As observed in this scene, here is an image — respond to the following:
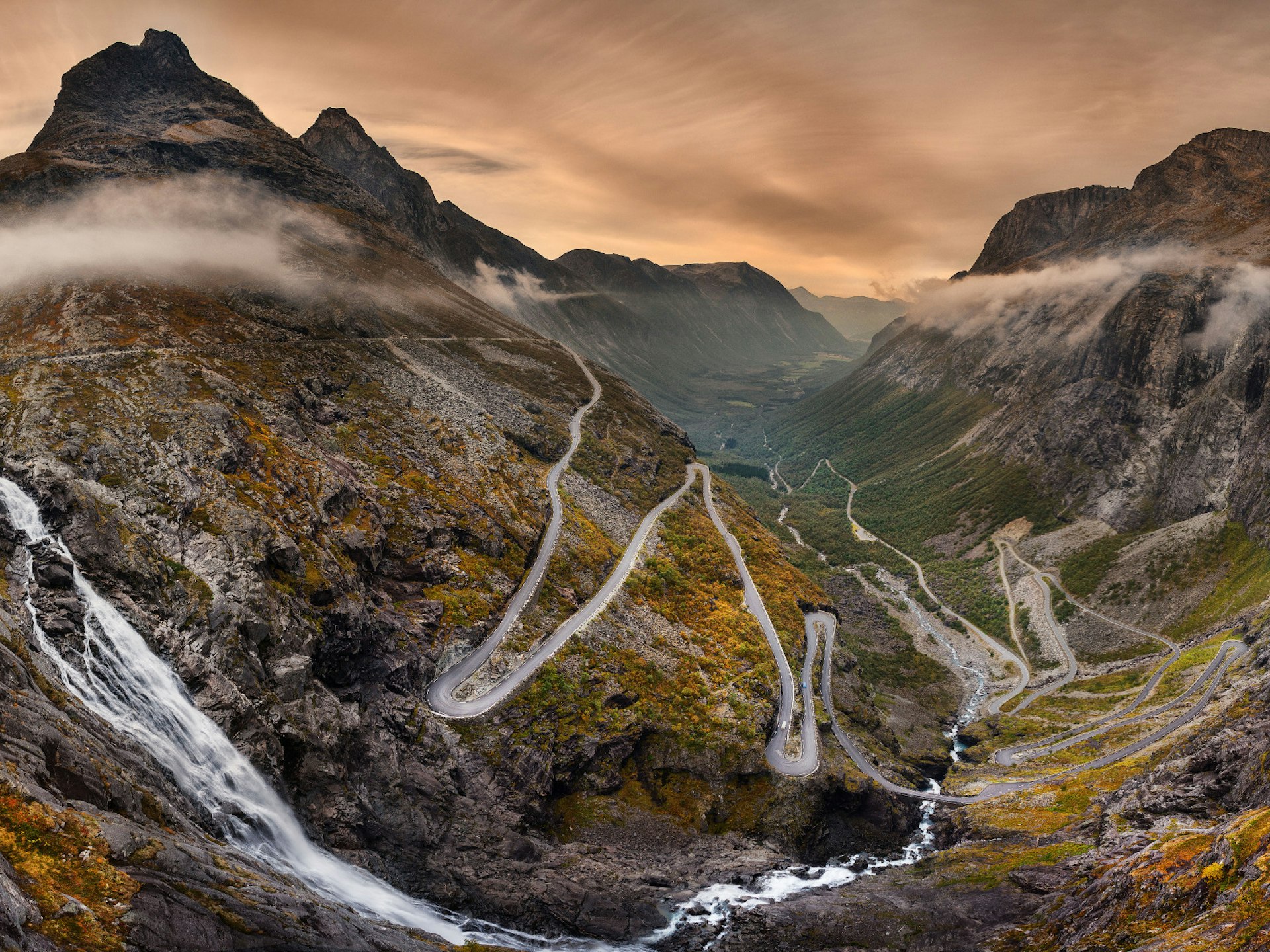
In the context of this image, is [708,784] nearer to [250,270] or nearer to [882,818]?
[882,818]

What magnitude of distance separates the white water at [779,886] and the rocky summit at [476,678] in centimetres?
42

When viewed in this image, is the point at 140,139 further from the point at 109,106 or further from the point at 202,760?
the point at 202,760

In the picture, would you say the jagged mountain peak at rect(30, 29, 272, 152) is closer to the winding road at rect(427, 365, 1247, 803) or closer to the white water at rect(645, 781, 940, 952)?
the winding road at rect(427, 365, 1247, 803)

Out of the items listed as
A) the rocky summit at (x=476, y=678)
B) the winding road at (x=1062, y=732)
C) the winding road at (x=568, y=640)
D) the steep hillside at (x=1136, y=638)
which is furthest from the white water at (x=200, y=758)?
the winding road at (x=1062, y=732)

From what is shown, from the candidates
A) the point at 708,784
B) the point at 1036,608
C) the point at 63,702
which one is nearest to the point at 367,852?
the point at 63,702

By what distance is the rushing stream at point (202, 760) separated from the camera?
40938 millimetres

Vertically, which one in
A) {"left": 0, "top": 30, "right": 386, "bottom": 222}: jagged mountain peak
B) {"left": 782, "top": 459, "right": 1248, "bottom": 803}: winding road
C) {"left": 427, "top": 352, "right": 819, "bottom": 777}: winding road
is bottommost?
{"left": 782, "top": 459, "right": 1248, "bottom": 803}: winding road

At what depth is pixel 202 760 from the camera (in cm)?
4412

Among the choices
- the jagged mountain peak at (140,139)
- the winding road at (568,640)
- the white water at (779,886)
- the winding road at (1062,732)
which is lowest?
the white water at (779,886)

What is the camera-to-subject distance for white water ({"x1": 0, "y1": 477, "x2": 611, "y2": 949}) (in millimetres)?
40969

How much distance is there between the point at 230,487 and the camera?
6375 centimetres

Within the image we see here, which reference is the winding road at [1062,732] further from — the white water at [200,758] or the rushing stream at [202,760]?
the white water at [200,758]

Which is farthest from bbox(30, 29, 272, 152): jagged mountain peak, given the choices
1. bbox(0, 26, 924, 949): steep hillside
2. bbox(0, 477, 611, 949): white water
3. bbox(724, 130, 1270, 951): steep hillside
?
bbox(724, 130, 1270, 951): steep hillside

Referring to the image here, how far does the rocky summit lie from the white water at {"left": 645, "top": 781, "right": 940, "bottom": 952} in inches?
16.6
